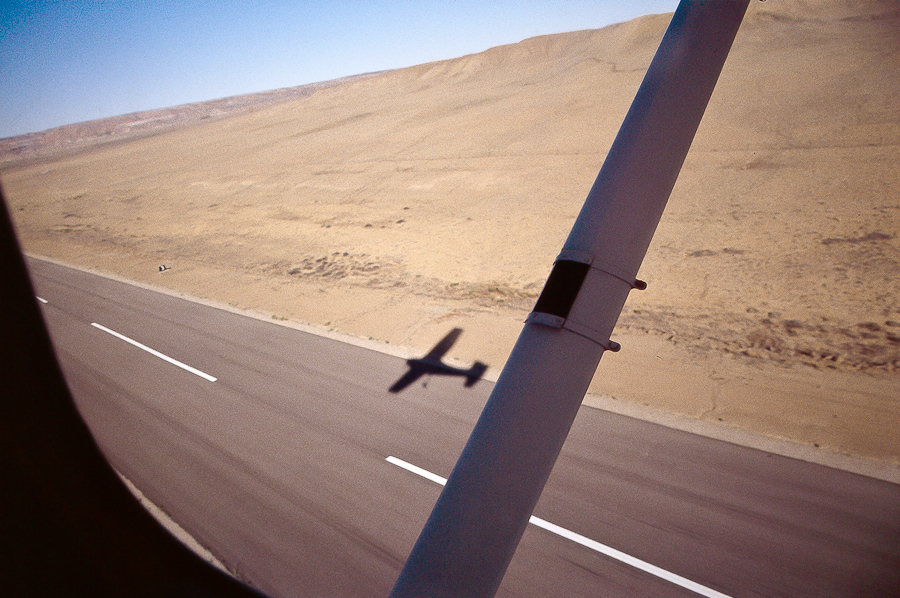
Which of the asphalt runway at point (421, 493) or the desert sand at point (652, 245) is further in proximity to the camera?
the desert sand at point (652, 245)

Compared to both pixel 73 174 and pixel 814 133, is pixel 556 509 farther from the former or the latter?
pixel 73 174

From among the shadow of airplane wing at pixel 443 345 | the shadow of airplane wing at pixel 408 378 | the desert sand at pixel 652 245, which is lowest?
the shadow of airplane wing at pixel 408 378

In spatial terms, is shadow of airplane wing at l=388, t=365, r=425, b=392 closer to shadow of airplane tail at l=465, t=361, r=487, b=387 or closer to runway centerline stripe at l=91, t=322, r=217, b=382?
shadow of airplane tail at l=465, t=361, r=487, b=387

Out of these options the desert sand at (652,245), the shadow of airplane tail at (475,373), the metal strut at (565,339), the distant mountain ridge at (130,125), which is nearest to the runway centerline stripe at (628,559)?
the metal strut at (565,339)

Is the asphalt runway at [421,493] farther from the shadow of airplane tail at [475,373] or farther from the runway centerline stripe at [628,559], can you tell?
the shadow of airplane tail at [475,373]

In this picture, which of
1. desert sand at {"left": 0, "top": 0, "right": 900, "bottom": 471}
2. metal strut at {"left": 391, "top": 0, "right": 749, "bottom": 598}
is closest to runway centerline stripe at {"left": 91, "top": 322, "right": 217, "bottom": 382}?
desert sand at {"left": 0, "top": 0, "right": 900, "bottom": 471}

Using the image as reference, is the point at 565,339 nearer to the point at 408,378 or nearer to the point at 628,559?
the point at 628,559

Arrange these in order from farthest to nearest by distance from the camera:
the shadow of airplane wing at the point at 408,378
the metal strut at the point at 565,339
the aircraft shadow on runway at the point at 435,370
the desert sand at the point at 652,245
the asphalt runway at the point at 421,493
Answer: the aircraft shadow on runway at the point at 435,370 → the shadow of airplane wing at the point at 408,378 → the desert sand at the point at 652,245 → the asphalt runway at the point at 421,493 → the metal strut at the point at 565,339
